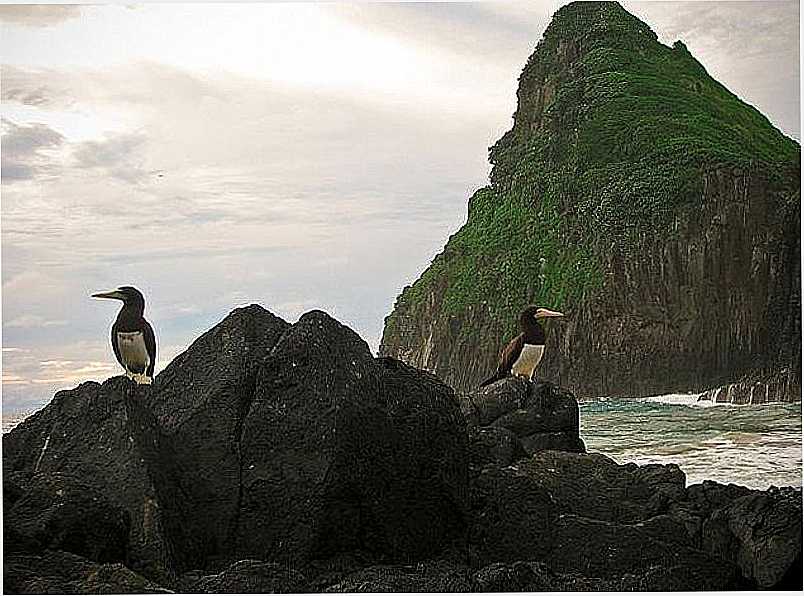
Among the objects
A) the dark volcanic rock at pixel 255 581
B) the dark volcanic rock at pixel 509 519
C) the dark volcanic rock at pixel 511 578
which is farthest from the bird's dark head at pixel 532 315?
the dark volcanic rock at pixel 255 581

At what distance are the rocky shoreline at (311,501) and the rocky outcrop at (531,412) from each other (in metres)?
0.20

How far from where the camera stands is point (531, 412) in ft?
14.1

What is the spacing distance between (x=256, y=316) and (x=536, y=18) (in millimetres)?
1483

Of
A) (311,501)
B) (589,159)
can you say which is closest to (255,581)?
(311,501)

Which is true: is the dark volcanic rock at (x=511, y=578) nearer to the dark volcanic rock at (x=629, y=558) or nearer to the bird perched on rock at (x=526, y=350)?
the dark volcanic rock at (x=629, y=558)

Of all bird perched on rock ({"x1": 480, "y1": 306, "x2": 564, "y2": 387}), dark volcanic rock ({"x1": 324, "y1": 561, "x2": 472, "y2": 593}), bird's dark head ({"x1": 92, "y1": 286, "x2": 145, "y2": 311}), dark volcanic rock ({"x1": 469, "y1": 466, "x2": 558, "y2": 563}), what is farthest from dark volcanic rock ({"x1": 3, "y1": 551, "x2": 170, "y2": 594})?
bird perched on rock ({"x1": 480, "y1": 306, "x2": 564, "y2": 387})

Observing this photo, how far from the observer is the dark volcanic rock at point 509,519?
3.89 meters

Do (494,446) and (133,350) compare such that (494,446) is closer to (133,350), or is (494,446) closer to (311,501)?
(311,501)

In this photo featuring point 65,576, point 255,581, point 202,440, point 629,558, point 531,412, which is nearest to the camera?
point 65,576

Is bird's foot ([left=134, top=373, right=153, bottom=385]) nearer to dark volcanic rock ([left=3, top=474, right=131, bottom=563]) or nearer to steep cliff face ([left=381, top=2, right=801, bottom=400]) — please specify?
dark volcanic rock ([left=3, top=474, right=131, bottom=563])

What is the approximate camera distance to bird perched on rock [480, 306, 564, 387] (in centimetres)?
430

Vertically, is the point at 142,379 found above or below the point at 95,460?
above

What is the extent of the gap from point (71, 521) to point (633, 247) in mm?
2210

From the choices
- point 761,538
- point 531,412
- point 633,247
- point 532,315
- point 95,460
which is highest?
point 633,247
